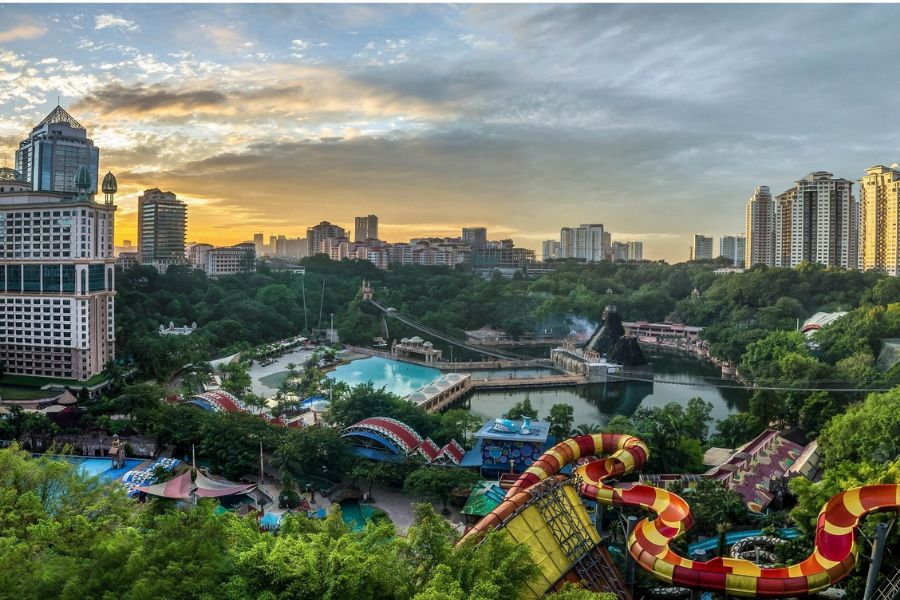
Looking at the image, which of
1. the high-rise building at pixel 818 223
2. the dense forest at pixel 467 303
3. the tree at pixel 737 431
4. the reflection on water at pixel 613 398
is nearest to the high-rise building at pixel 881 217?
the high-rise building at pixel 818 223

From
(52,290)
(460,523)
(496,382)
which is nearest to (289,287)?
(496,382)

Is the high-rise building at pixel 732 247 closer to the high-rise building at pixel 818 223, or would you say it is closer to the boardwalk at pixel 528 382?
the high-rise building at pixel 818 223

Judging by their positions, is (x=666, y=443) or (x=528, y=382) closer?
(x=666, y=443)

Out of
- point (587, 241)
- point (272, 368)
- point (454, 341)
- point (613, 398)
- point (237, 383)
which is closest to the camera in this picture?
point (237, 383)

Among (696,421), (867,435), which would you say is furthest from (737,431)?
(867,435)

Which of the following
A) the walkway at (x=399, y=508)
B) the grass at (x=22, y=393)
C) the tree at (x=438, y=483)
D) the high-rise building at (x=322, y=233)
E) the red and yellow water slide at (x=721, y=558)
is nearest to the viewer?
the red and yellow water slide at (x=721, y=558)

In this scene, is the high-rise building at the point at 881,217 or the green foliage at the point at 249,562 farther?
the high-rise building at the point at 881,217

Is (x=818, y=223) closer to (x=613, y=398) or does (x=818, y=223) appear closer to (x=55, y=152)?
(x=613, y=398)

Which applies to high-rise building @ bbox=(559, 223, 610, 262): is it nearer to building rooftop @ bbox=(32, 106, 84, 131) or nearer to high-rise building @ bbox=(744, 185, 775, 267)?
high-rise building @ bbox=(744, 185, 775, 267)
